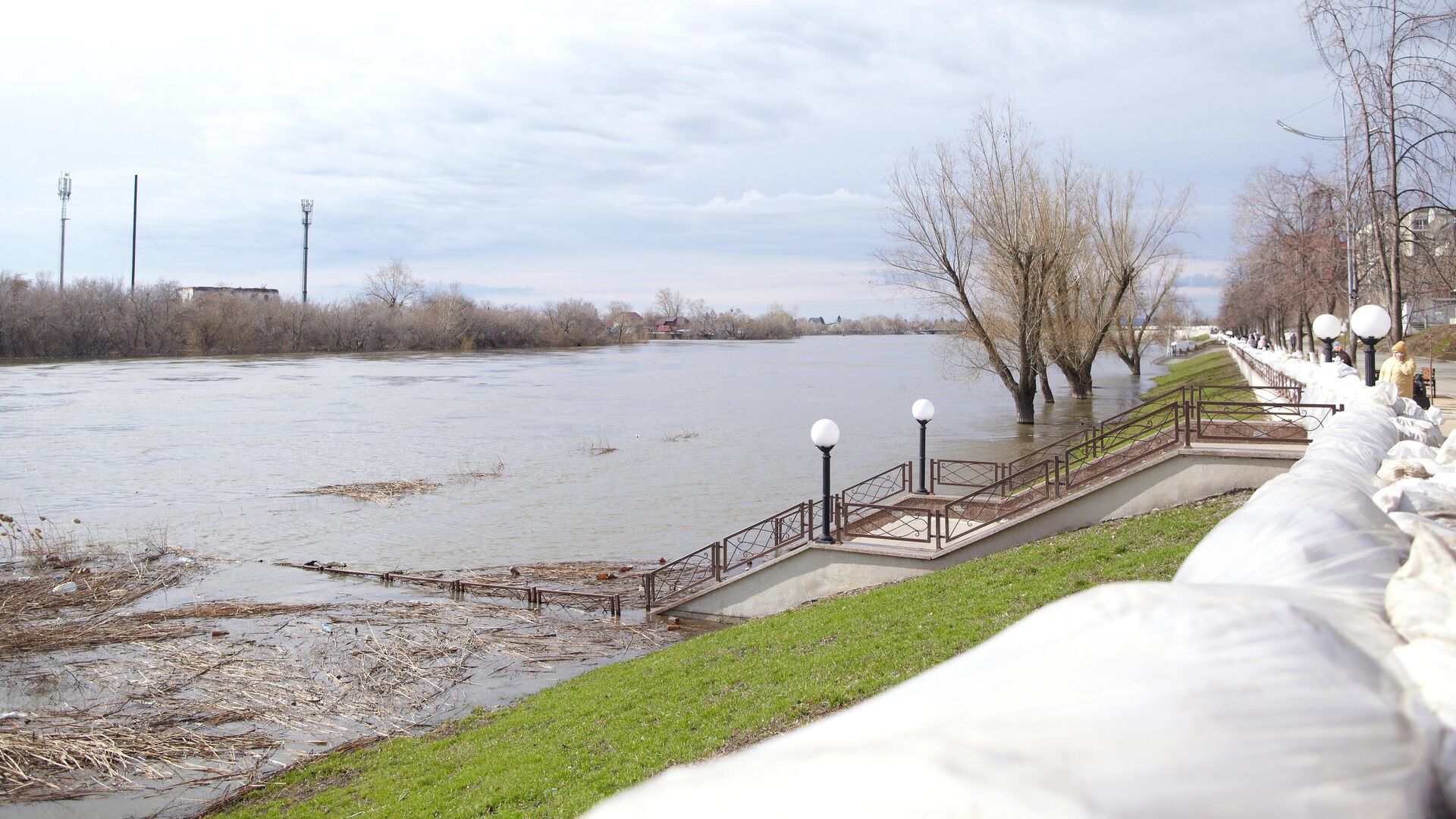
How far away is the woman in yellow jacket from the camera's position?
1491cm

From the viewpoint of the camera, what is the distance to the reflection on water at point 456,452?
76.4ft

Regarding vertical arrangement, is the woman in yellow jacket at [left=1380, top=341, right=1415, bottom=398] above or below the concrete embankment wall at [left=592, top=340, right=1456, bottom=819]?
above

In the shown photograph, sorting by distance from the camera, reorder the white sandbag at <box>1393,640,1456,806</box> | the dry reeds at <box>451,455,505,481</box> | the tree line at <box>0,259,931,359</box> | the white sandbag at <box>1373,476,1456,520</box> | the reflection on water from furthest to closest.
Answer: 1. the tree line at <box>0,259,931,359</box>
2. the dry reeds at <box>451,455,505,481</box>
3. the reflection on water
4. the white sandbag at <box>1373,476,1456,520</box>
5. the white sandbag at <box>1393,640,1456,806</box>

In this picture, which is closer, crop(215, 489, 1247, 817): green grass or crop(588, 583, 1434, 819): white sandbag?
crop(588, 583, 1434, 819): white sandbag

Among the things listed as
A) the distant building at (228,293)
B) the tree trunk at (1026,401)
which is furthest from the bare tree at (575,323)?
the tree trunk at (1026,401)

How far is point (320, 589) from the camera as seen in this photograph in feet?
61.2

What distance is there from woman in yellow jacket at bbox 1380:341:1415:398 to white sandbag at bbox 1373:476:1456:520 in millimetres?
10325

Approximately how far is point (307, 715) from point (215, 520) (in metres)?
14.7

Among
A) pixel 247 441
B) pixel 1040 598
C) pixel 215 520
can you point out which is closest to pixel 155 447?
pixel 247 441

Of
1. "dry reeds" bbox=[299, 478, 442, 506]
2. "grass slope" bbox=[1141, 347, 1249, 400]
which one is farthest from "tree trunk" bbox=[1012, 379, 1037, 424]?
"dry reeds" bbox=[299, 478, 442, 506]

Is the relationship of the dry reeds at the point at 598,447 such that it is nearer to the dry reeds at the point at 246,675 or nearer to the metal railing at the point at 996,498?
the metal railing at the point at 996,498

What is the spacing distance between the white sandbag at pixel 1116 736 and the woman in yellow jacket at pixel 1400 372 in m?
15.4

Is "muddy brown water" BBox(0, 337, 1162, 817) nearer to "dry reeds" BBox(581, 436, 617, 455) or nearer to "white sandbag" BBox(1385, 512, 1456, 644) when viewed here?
"dry reeds" BBox(581, 436, 617, 455)

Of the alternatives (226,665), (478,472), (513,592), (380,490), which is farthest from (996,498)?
(380,490)
